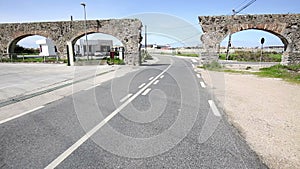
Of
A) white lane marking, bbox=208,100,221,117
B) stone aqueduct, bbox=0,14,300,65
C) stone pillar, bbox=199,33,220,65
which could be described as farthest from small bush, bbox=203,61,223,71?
white lane marking, bbox=208,100,221,117

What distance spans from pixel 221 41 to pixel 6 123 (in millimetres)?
18497

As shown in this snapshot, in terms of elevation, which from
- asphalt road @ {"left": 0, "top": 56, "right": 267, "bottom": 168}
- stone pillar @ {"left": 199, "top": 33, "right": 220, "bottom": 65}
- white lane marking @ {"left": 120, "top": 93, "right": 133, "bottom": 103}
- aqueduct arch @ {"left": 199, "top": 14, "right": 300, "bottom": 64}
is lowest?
asphalt road @ {"left": 0, "top": 56, "right": 267, "bottom": 168}

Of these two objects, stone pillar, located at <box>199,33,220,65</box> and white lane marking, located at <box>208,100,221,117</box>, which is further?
stone pillar, located at <box>199,33,220,65</box>

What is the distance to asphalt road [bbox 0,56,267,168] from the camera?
9.66ft

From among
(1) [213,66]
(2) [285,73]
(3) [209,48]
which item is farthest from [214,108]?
(3) [209,48]

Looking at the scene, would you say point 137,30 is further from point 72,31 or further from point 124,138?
point 124,138

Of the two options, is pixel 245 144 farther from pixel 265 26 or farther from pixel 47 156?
pixel 265 26

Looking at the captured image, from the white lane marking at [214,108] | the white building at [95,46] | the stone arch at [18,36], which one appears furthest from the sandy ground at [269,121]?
the white building at [95,46]

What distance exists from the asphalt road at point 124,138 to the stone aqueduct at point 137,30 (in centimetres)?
1470

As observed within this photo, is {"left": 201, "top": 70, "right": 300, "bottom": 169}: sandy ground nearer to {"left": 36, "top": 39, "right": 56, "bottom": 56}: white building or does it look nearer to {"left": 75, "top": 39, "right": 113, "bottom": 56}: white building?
{"left": 75, "top": 39, "right": 113, "bottom": 56}: white building

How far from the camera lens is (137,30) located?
22125 millimetres

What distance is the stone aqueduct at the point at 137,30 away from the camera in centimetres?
1802

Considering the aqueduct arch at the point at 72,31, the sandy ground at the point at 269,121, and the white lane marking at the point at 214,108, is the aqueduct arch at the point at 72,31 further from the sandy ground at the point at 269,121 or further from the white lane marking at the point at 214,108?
the white lane marking at the point at 214,108

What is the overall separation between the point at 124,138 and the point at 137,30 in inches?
779
